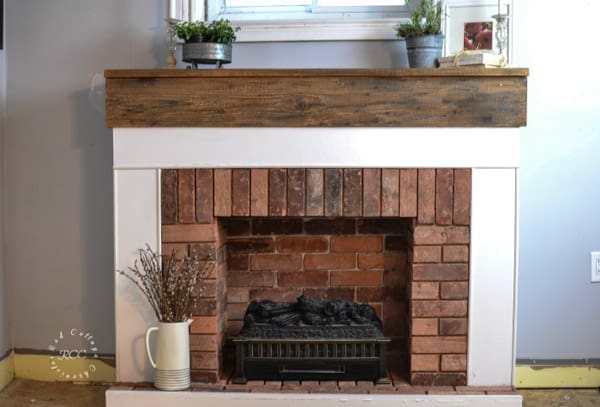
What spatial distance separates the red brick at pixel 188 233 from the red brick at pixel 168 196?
0.03 m

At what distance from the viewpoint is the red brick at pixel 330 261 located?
2.77 metres

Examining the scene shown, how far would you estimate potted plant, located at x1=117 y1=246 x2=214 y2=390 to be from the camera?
7.98ft

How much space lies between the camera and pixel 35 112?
2854 millimetres

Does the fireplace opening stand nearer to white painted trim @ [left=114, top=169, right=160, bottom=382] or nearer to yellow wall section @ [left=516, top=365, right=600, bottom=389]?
white painted trim @ [left=114, top=169, right=160, bottom=382]

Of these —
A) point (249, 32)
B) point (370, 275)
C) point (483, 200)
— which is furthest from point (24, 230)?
point (483, 200)

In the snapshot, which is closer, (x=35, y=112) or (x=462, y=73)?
(x=462, y=73)

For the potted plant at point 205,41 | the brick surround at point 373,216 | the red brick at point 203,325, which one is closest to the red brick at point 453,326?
the brick surround at point 373,216

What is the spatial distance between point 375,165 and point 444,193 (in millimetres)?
257

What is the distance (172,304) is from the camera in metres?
2.45

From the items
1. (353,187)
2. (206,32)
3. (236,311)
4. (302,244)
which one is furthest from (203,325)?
(206,32)

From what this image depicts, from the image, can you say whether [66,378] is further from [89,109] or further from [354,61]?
[354,61]

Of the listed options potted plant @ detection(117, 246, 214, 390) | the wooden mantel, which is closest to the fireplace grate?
potted plant @ detection(117, 246, 214, 390)

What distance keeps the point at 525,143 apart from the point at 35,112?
1.93 metres

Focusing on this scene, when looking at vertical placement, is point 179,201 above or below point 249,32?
below
